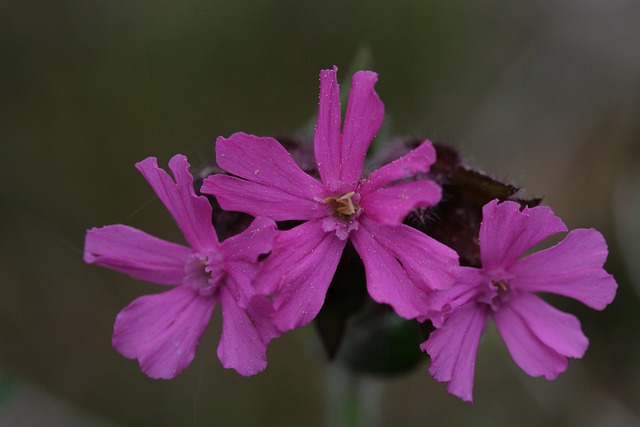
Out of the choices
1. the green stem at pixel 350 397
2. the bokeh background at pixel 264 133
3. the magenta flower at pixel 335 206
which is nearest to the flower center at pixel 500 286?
the magenta flower at pixel 335 206

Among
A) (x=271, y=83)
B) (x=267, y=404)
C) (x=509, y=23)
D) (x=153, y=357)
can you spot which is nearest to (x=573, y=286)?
(x=153, y=357)

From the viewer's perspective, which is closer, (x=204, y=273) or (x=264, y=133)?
(x=204, y=273)

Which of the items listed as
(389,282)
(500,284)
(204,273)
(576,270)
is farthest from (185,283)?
(576,270)

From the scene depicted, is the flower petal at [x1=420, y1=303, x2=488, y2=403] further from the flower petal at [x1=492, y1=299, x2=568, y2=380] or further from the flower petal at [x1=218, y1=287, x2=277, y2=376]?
the flower petal at [x1=218, y1=287, x2=277, y2=376]

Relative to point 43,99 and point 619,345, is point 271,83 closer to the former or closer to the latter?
point 43,99

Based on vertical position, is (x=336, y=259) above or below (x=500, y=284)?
below

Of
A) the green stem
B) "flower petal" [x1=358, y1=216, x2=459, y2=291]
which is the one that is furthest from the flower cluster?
the green stem

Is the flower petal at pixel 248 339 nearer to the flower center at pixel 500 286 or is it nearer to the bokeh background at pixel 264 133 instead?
the flower center at pixel 500 286

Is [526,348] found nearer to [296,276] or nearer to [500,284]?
[500,284]
